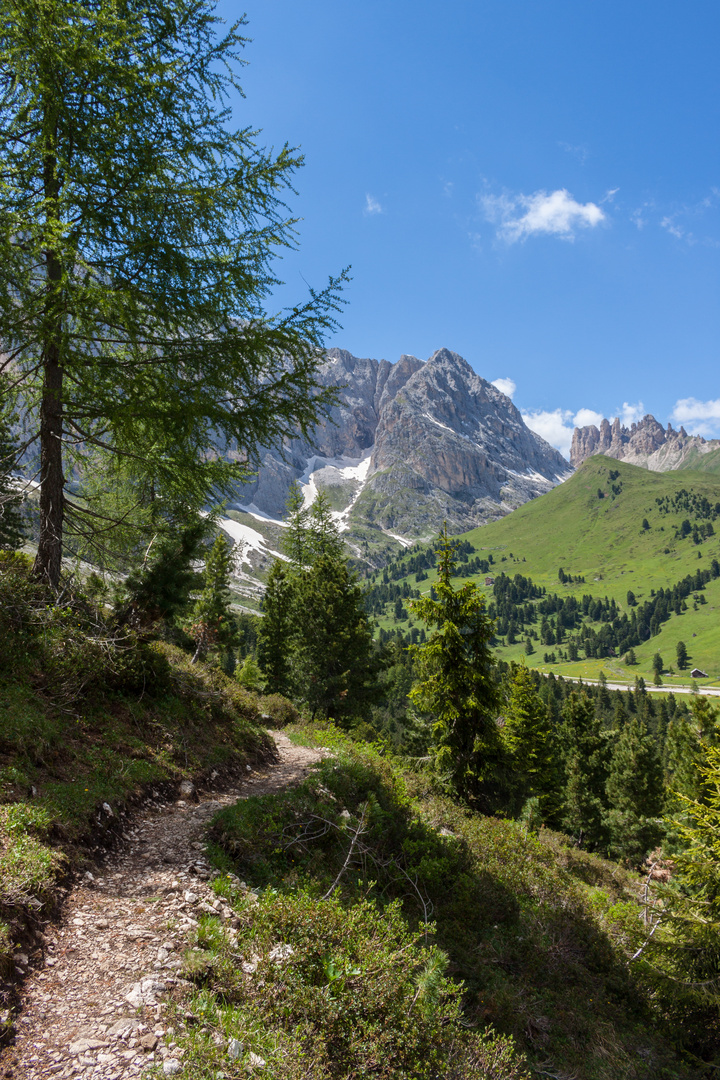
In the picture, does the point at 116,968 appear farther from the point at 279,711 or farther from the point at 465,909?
the point at 279,711

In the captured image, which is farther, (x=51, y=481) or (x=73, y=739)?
(x=51, y=481)

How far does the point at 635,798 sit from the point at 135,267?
136 ft

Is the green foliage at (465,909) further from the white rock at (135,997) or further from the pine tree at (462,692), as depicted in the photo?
the pine tree at (462,692)

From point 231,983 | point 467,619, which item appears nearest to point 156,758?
point 231,983

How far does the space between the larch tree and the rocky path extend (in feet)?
18.0

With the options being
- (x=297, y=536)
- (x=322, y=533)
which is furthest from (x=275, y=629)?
(x=322, y=533)

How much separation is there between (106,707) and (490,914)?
7763 mm

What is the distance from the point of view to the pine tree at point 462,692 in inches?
658

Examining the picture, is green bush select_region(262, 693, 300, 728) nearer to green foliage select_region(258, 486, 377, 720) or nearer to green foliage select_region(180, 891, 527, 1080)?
green foliage select_region(258, 486, 377, 720)

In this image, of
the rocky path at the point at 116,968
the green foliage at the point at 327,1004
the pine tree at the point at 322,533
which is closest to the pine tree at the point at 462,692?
the rocky path at the point at 116,968

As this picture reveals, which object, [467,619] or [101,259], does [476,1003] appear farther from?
[101,259]

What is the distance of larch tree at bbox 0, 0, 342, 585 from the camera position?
7.51 metres

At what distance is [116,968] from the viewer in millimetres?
4285

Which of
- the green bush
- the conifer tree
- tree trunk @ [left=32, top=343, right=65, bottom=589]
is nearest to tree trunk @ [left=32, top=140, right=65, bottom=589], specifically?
tree trunk @ [left=32, top=343, right=65, bottom=589]
